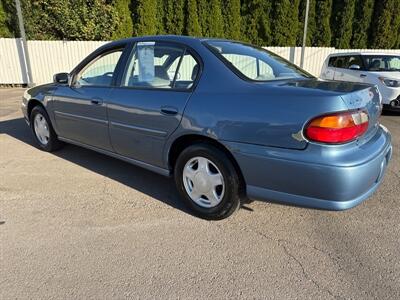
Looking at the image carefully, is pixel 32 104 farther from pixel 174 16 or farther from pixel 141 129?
pixel 174 16

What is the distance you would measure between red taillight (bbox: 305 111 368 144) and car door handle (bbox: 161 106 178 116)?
1155 mm

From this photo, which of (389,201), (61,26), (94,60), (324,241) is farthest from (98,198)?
(61,26)

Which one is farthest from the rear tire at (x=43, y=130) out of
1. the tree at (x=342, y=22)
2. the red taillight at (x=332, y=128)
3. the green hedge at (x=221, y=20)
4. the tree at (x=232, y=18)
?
the tree at (x=342, y=22)

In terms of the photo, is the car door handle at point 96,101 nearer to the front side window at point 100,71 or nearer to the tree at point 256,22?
the front side window at point 100,71

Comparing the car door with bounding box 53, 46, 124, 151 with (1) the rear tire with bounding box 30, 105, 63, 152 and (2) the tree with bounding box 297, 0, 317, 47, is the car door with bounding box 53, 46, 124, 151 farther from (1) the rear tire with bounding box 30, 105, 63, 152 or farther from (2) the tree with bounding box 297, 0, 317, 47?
(2) the tree with bounding box 297, 0, 317, 47

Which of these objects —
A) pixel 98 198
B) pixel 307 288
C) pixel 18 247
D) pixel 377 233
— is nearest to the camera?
pixel 307 288

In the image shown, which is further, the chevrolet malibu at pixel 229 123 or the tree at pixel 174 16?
the tree at pixel 174 16

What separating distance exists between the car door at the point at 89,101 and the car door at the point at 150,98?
0.61 feet

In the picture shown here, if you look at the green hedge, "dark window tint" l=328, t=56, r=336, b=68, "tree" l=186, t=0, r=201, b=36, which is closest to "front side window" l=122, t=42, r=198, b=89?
"dark window tint" l=328, t=56, r=336, b=68

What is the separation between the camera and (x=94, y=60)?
3.98 metres

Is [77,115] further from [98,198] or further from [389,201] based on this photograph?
[389,201]

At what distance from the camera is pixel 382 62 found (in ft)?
26.5

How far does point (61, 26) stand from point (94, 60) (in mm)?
10260

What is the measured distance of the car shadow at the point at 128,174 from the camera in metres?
3.56
